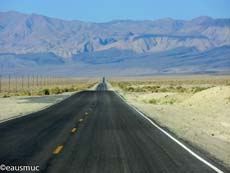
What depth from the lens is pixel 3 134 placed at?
19.1 metres

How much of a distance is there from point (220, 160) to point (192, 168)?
175 centimetres

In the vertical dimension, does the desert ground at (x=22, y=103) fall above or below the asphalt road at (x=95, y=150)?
below

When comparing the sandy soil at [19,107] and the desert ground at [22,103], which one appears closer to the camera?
the sandy soil at [19,107]

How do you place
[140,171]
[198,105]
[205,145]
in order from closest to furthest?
[140,171]
[205,145]
[198,105]

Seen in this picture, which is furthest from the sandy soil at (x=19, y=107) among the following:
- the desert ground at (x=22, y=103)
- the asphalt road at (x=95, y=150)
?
the asphalt road at (x=95, y=150)

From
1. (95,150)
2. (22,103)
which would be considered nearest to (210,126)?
(95,150)

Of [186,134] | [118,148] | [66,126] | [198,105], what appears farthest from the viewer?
[198,105]

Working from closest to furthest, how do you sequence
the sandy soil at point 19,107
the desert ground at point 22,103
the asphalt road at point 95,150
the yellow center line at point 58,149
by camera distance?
1. the asphalt road at point 95,150
2. the yellow center line at point 58,149
3. the sandy soil at point 19,107
4. the desert ground at point 22,103

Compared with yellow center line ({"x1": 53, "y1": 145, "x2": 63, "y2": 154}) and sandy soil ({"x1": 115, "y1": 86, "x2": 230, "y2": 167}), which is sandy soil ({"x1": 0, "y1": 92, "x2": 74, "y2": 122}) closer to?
sandy soil ({"x1": 115, "y1": 86, "x2": 230, "y2": 167})

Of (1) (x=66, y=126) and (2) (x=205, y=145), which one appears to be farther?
(1) (x=66, y=126)

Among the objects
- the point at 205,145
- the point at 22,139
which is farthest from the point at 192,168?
the point at 22,139

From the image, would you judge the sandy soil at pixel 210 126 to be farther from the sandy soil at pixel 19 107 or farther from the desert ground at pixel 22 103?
the desert ground at pixel 22 103

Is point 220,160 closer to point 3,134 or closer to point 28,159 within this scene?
point 28,159

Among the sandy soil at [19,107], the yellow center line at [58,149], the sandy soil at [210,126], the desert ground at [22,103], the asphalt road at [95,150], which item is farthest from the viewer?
the desert ground at [22,103]
